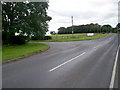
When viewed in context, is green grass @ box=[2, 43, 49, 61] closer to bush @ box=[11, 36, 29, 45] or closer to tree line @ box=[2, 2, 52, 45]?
tree line @ box=[2, 2, 52, 45]

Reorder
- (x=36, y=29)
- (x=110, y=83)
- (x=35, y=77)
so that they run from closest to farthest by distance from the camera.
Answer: (x=110, y=83)
(x=35, y=77)
(x=36, y=29)

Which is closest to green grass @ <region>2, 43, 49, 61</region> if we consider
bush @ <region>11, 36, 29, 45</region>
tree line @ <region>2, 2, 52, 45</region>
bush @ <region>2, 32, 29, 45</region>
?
tree line @ <region>2, 2, 52, 45</region>

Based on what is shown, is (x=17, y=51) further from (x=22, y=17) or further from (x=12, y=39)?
(x=12, y=39)

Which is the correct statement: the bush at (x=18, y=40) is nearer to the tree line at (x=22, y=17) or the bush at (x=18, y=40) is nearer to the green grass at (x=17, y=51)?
the tree line at (x=22, y=17)

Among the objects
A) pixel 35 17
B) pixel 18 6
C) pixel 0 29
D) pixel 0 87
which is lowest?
pixel 0 87

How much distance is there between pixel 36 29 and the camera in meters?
22.6

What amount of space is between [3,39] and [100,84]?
22.0 metres

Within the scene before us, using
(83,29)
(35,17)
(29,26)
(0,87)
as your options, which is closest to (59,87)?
(0,87)

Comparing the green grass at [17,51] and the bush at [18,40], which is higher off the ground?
the bush at [18,40]

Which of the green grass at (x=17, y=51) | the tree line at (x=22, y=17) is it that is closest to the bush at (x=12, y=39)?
the tree line at (x=22, y=17)

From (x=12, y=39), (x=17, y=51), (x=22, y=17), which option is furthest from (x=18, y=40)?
(x=17, y=51)

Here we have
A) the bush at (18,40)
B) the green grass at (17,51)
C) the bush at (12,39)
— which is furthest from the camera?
the bush at (18,40)

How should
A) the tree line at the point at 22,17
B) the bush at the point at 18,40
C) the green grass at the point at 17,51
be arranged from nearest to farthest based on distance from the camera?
1. the green grass at the point at 17,51
2. the tree line at the point at 22,17
3. the bush at the point at 18,40

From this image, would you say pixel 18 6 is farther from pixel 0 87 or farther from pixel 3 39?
pixel 0 87
